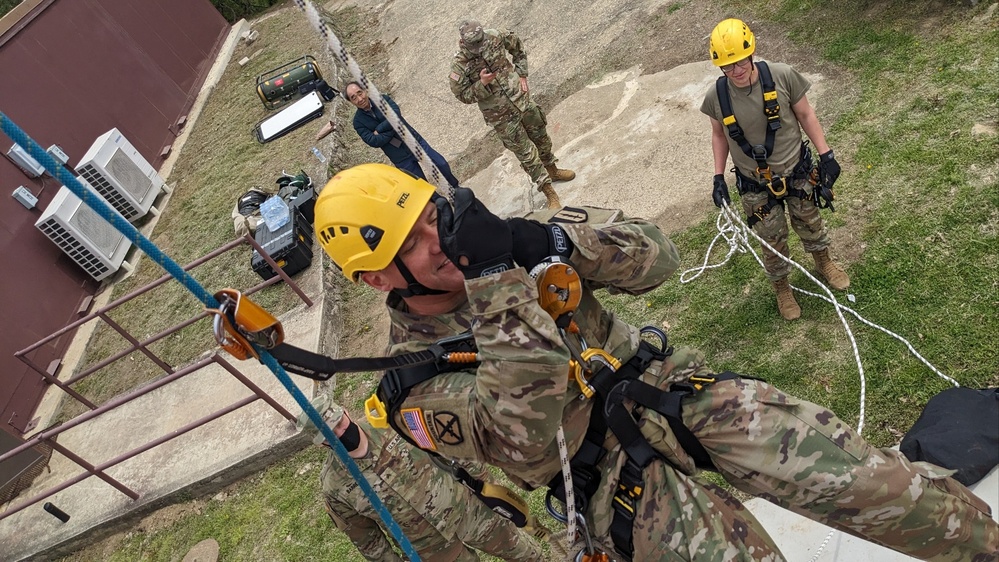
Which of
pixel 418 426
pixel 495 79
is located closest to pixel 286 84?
pixel 495 79

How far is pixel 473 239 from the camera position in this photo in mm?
2510

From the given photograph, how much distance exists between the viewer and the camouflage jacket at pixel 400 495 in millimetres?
3855

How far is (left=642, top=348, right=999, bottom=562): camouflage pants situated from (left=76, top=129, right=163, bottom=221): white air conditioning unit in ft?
42.2

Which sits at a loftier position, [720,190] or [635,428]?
[635,428]

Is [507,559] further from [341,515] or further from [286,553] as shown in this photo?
[286,553]

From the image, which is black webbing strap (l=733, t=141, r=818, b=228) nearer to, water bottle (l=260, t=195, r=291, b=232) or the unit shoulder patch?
the unit shoulder patch

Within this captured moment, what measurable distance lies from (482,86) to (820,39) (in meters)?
3.84

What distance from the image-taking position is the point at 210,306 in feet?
8.26

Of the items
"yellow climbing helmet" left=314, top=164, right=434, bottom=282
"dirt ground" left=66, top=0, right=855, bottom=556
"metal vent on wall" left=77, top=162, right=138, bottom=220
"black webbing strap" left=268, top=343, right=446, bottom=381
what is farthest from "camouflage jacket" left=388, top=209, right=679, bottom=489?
"metal vent on wall" left=77, top=162, right=138, bottom=220

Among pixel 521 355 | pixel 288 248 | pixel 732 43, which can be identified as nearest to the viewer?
pixel 521 355

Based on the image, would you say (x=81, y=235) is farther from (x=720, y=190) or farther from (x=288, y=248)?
(x=720, y=190)

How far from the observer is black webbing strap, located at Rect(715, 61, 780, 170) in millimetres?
4449

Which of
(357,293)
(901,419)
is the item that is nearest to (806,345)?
(901,419)

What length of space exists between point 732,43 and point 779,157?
869 mm
